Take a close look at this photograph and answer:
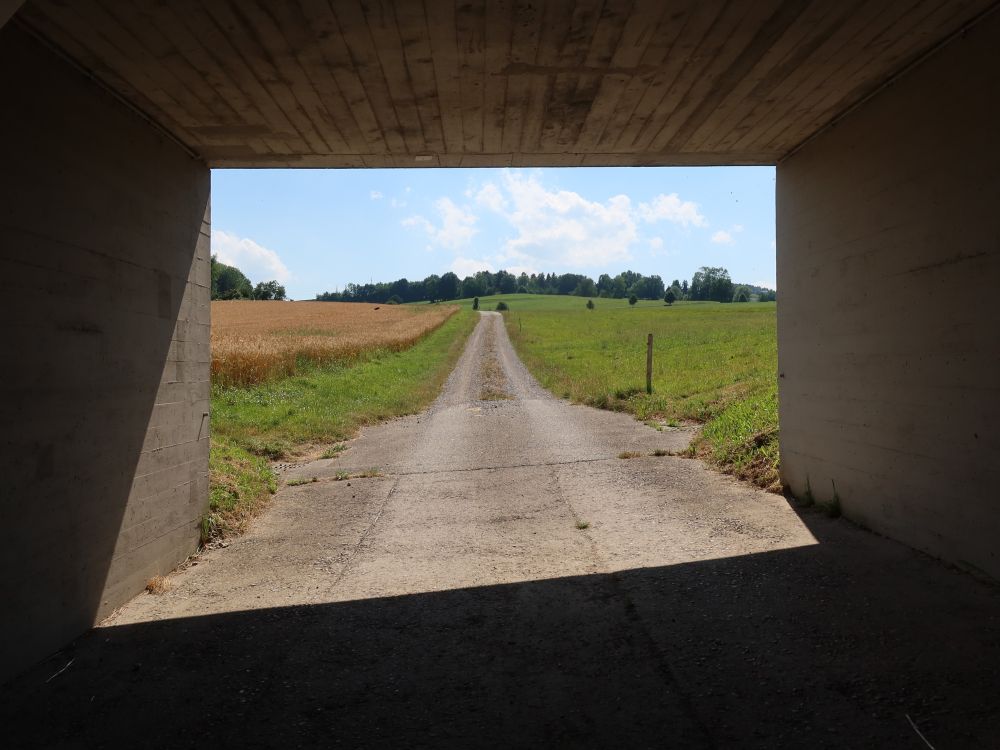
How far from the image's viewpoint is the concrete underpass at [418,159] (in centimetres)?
399

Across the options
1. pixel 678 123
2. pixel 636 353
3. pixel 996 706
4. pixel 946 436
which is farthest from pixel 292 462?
pixel 636 353

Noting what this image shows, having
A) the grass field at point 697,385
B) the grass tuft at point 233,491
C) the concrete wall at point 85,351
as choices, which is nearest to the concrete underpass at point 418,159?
the concrete wall at point 85,351

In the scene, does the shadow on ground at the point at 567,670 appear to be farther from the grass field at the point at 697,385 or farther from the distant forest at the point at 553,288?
the distant forest at the point at 553,288

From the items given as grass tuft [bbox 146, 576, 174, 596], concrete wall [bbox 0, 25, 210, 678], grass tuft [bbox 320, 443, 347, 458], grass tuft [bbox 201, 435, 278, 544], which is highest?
concrete wall [bbox 0, 25, 210, 678]

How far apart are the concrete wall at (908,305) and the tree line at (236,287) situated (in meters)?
94.1

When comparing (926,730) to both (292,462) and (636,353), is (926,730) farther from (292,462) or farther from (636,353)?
(636,353)

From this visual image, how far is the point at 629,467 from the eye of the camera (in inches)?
357

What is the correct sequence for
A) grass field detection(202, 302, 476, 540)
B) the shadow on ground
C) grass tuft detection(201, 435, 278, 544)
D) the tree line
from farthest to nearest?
the tree line → grass field detection(202, 302, 476, 540) → grass tuft detection(201, 435, 278, 544) → the shadow on ground

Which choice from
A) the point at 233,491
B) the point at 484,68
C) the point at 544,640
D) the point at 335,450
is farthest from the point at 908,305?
the point at 335,450

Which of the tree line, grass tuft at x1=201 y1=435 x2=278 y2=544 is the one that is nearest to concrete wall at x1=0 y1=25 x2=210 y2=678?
grass tuft at x1=201 y1=435 x2=278 y2=544

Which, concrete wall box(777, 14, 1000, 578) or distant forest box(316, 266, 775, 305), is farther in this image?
distant forest box(316, 266, 775, 305)

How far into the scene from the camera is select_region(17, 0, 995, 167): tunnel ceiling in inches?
158

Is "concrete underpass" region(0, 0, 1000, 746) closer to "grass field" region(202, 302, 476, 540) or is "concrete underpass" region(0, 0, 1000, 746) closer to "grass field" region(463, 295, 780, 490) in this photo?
"grass field" region(202, 302, 476, 540)

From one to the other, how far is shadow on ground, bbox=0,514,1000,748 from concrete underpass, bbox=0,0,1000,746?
18cm
